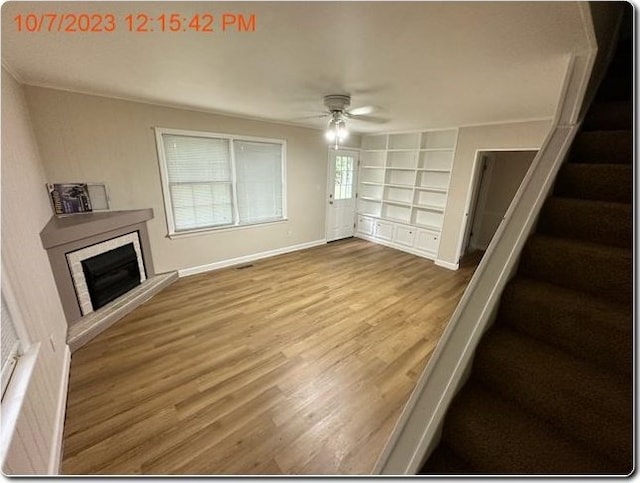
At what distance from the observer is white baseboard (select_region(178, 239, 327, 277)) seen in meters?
3.93

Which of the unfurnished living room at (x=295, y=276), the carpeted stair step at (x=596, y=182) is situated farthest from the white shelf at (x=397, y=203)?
the carpeted stair step at (x=596, y=182)

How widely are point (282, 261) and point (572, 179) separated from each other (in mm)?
3949

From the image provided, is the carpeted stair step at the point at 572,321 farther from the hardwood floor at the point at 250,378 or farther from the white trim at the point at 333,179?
the white trim at the point at 333,179

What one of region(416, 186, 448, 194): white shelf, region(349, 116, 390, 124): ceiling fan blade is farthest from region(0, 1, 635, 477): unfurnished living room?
region(416, 186, 448, 194): white shelf

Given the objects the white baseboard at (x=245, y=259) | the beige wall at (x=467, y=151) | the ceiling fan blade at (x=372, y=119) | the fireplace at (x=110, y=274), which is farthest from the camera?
the white baseboard at (x=245, y=259)

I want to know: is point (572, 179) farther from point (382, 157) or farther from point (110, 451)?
point (382, 157)

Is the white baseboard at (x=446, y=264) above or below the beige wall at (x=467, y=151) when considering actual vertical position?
below

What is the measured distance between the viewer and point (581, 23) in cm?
126

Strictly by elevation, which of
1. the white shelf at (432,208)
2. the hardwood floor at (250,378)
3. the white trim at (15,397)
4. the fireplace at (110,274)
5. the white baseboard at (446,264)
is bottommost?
the hardwood floor at (250,378)

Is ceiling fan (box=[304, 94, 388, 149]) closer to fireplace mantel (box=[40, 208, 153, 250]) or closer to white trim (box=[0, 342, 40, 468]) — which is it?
fireplace mantel (box=[40, 208, 153, 250])

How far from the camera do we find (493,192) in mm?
5301

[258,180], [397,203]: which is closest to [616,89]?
[397,203]

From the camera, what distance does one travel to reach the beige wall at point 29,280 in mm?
1203
